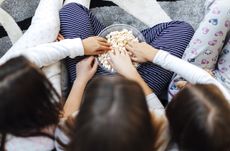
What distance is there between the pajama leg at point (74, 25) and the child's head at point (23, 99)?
0.80 feet

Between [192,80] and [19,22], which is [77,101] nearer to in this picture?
[192,80]

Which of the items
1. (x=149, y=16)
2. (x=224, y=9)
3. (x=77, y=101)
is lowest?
(x=77, y=101)

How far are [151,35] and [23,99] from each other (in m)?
0.52

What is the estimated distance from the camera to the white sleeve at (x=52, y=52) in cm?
111

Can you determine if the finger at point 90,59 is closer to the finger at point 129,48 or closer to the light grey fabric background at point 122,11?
the finger at point 129,48

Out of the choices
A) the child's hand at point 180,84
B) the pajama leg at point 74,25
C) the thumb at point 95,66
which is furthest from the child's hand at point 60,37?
the child's hand at point 180,84

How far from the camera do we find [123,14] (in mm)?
1439

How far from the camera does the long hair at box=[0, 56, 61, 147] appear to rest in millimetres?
900

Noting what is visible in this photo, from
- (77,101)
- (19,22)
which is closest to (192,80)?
(77,101)

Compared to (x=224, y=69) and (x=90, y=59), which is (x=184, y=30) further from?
(x=90, y=59)

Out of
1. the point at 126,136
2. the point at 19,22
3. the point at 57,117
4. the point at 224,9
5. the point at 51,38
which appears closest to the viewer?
the point at 126,136

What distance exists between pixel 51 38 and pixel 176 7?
1.48 feet

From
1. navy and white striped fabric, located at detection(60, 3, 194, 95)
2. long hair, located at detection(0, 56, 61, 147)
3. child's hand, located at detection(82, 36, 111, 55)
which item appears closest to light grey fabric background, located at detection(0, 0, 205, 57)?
navy and white striped fabric, located at detection(60, 3, 194, 95)

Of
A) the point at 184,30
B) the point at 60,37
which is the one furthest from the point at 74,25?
the point at 184,30
